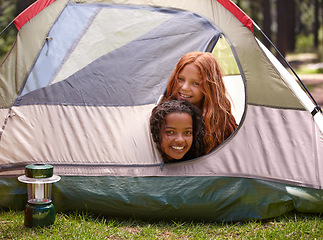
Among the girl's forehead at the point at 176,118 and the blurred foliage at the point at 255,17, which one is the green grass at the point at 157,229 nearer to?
the girl's forehead at the point at 176,118

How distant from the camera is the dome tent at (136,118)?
10.2 feet

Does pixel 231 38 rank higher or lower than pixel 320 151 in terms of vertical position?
higher

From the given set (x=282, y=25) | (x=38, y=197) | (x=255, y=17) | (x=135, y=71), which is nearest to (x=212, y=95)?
(x=135, y=71)

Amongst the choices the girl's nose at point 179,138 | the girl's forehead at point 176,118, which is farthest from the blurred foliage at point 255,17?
the girl's nose at point 179,138

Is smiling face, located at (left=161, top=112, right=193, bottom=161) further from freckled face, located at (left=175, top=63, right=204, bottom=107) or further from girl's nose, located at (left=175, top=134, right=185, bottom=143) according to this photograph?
freckled face, located at (left=175, top=63, right=204, bottom=107)

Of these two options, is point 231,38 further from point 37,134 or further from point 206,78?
point 37,134

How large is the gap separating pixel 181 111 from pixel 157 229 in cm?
80

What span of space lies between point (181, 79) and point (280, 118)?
0.78m

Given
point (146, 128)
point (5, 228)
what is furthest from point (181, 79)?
point (5, 228)

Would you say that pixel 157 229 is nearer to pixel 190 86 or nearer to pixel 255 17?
pixel 190 86

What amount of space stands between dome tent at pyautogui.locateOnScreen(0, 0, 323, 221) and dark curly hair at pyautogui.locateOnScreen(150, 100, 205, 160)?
0.39ft

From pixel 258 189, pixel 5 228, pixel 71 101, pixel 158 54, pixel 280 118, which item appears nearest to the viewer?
pixel 5 228

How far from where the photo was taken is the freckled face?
11.5 ft

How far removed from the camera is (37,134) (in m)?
3.41
